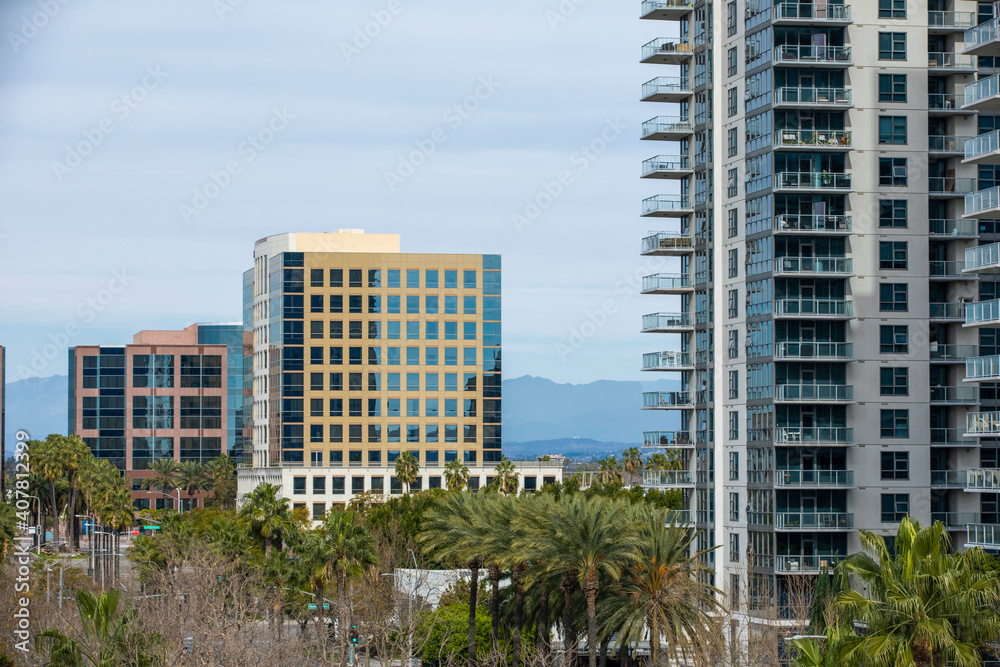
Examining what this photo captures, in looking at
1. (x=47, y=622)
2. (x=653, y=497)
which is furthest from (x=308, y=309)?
(x=47, y=622)

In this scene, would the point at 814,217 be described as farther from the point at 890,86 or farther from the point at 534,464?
the point at 534,464

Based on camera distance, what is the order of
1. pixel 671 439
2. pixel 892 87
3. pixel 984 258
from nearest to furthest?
pixel 984 258 < pixel 892 87 < pixel 671 439

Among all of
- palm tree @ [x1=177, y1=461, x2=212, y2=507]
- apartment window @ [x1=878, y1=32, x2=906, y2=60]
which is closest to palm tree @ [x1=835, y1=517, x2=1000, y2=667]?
apartment window @ [x1=878, y1=32, x2=906, y2=60]

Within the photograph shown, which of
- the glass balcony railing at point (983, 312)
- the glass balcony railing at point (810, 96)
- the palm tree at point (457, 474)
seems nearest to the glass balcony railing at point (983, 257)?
the glass balcony railing at point (983, 312)

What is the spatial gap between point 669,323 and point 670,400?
18.2ft

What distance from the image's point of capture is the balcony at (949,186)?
271ft

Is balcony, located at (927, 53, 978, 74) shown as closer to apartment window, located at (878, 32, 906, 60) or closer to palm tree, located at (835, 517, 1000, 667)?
apartment window, located at (878, 32, 906, 60)

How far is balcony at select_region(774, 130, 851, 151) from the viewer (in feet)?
271

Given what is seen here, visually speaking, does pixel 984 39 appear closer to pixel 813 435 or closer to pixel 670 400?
pixel 813 435

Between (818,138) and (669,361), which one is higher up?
(818,138)

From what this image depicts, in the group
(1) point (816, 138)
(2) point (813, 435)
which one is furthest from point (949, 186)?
(2) point (813, 435)

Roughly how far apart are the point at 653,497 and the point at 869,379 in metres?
43.2

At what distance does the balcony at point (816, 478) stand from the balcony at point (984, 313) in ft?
51.2

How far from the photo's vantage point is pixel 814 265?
270 ft
